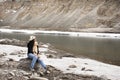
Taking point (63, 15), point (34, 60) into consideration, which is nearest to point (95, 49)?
point (34, 60)

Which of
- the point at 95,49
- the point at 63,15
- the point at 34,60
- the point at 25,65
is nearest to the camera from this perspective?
the point at 34,60

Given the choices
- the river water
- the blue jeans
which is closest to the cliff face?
the river water

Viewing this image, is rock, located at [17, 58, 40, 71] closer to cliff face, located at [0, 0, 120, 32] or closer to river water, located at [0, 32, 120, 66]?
river water, located at [0, 32, 120, 66]

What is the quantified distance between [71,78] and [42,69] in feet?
7.24

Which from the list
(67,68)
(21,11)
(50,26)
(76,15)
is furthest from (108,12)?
(67,68)

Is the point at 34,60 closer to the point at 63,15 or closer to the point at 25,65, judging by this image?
the point at 25,65

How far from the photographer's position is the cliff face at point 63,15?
97.0 meters

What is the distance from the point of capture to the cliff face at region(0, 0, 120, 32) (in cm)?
9699

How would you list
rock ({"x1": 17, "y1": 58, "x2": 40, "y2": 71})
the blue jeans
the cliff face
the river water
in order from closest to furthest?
the blue jeans
rock ({"x1": 17, "y1": 58, "x2": 40, "y2": 71})
the river water
the cliff face

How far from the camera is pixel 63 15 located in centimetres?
11194

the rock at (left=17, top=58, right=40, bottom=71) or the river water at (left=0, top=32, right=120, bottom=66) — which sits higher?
the rock at (left=17, top=58, right=40, bottom=71)

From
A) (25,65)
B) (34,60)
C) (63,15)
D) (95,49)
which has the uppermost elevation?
(34,60)

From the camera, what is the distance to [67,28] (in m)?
101

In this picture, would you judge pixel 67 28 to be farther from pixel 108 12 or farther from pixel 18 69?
pixel 18 69
